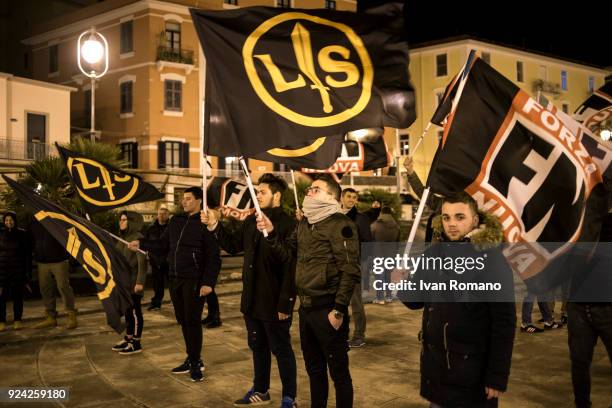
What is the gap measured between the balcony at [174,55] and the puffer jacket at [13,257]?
83.9ft

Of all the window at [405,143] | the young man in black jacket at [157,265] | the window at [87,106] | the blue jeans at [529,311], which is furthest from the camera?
the window at [405,143]

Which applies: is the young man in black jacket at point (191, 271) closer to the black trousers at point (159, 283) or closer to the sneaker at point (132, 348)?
the sneaker at point (132, 348)

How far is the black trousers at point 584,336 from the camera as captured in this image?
4.60 m

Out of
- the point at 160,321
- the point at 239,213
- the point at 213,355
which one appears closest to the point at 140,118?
the point at 239,213

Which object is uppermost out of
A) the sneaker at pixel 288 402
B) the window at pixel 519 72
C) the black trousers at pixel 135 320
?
the window at pixel 519 72

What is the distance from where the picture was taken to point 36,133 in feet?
101

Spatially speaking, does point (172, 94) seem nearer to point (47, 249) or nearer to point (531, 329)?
point (47, 249)

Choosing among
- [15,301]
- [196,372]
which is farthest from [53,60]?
[196,372]

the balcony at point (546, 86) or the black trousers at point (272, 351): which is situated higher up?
the balcony at point (546, 86)

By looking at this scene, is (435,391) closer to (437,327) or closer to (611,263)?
(437,327)

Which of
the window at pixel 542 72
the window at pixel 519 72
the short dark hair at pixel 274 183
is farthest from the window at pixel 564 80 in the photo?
the short dark hair at pixel 274 183

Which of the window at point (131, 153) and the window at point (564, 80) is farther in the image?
the window at point (564, 80)

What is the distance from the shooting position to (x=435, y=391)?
135 inches

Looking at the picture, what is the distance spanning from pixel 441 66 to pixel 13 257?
42337mm
